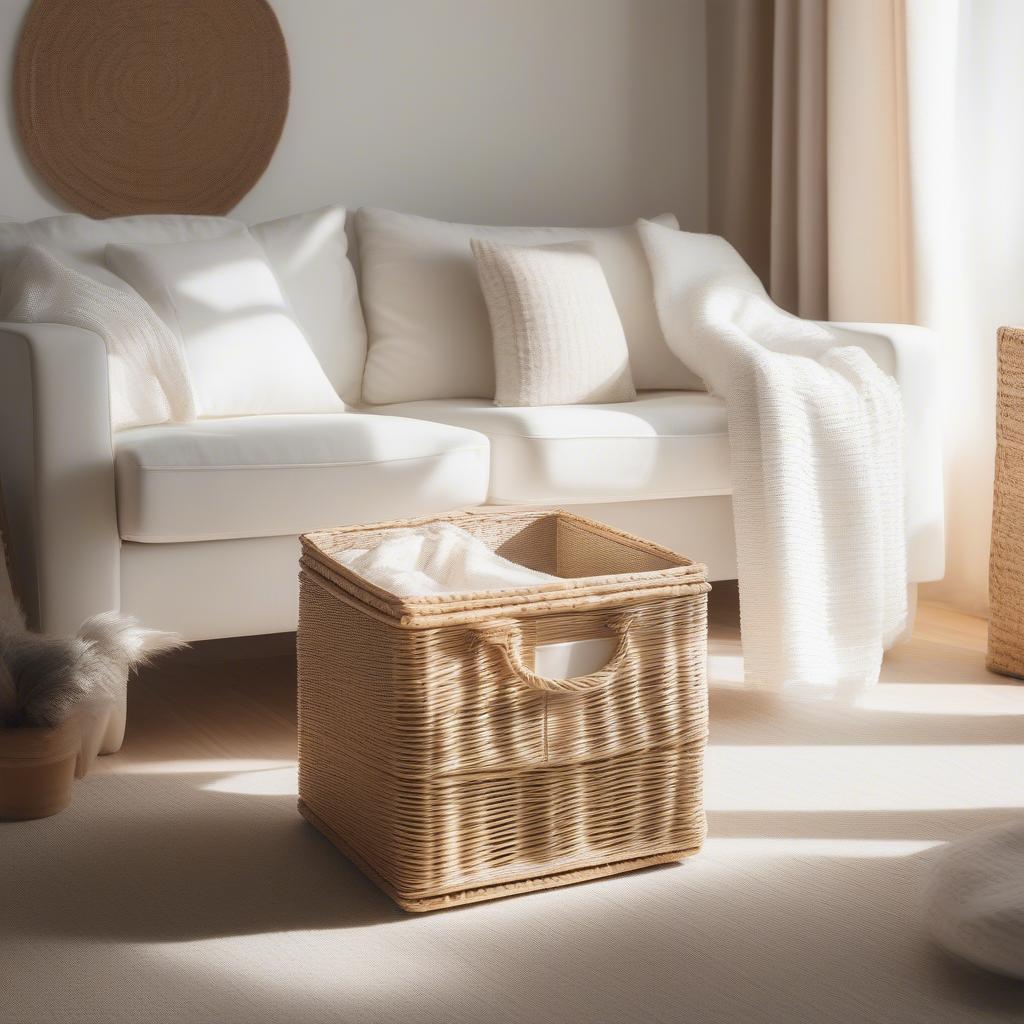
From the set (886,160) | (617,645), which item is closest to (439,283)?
(886,160)

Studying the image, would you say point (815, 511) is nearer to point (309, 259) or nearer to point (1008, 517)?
point (1008, 517)

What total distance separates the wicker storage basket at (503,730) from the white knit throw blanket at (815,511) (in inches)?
28.7

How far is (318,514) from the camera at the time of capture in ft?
7.88

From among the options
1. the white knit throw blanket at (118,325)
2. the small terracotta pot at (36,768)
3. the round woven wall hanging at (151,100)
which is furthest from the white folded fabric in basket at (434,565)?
the round woven wall hanging at (151,100)

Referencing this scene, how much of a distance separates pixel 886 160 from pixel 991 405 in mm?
670

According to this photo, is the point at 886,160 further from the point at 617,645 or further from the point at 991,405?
the point at 617,645

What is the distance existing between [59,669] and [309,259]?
139 centimetres

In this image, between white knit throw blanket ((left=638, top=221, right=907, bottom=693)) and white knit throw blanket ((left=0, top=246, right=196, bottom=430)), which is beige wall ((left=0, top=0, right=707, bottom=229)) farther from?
white knit throw blanket ((left=638, top=221, right=907, bottom=693))

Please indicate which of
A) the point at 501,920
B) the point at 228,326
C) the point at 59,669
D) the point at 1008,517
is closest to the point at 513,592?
the point at 501,920

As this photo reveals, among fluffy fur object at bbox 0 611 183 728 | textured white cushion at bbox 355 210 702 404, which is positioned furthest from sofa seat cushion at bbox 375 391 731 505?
fluffy fur object at bbox 0 611 183 728

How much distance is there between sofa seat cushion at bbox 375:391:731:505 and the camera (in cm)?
265

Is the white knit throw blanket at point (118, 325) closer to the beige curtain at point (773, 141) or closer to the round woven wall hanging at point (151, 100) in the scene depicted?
the round woven wall hanging at point (151, 100)

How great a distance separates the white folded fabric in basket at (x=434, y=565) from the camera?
185 cm

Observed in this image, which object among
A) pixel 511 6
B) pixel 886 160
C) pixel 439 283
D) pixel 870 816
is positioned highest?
pixel 511 6
